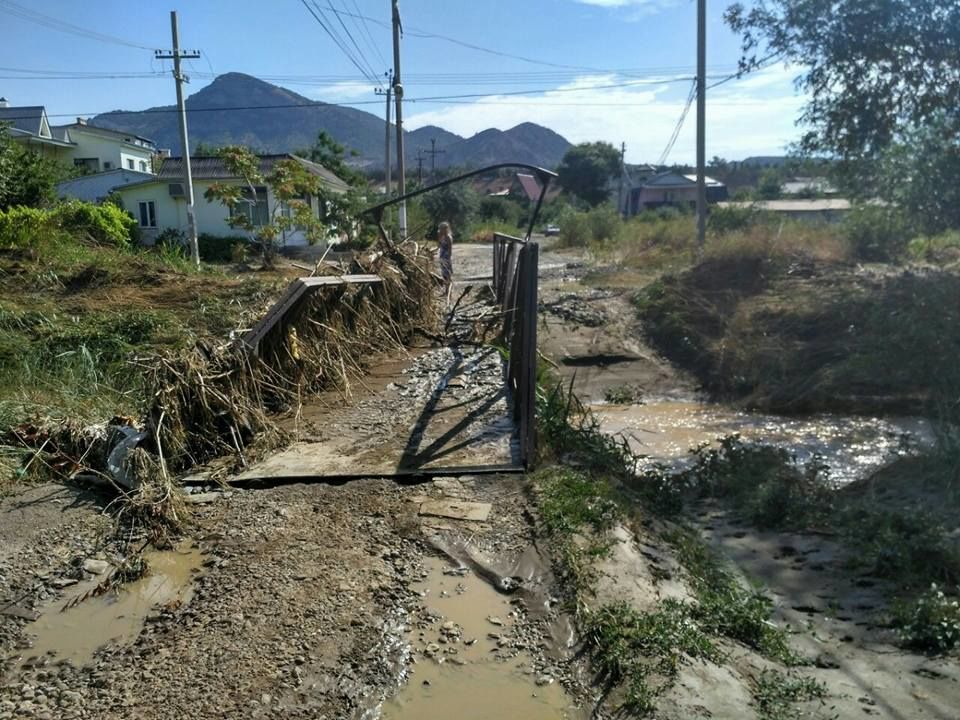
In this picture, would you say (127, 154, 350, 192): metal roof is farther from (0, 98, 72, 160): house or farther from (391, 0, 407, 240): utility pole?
(0, 98, 72, 160): house

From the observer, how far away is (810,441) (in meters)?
10.3

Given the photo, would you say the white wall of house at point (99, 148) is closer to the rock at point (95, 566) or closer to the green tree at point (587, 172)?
the green tree at point (587, 172)

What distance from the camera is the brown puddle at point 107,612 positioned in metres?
3.86

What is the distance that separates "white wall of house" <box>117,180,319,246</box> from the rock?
31.0m

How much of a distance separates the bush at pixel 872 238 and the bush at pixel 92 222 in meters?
18.0

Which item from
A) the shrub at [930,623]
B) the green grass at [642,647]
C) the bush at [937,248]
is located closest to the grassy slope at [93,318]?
the green grass at [642,647]

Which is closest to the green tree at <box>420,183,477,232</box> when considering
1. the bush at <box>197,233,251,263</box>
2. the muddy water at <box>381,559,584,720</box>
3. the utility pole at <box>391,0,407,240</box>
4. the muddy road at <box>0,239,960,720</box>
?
the bush at <box>197,233,251,263</box>

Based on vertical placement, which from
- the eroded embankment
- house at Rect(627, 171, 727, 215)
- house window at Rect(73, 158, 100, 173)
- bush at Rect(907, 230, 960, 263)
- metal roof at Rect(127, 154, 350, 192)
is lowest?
the eroded embankment

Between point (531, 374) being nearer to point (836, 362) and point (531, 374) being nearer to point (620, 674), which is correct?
point (620, 674)

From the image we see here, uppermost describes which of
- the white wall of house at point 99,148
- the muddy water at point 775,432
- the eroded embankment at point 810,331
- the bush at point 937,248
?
the white wall of house at point 99,148

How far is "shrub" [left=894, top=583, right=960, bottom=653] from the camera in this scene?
443 cm

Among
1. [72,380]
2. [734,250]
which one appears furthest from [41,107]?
[72,380]

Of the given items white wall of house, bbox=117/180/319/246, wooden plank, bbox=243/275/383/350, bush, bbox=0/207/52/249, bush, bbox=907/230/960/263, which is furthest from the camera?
white wall of house, bbox=117/180/319/246

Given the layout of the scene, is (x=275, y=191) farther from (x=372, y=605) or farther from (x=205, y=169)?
(x=372, y=605)
